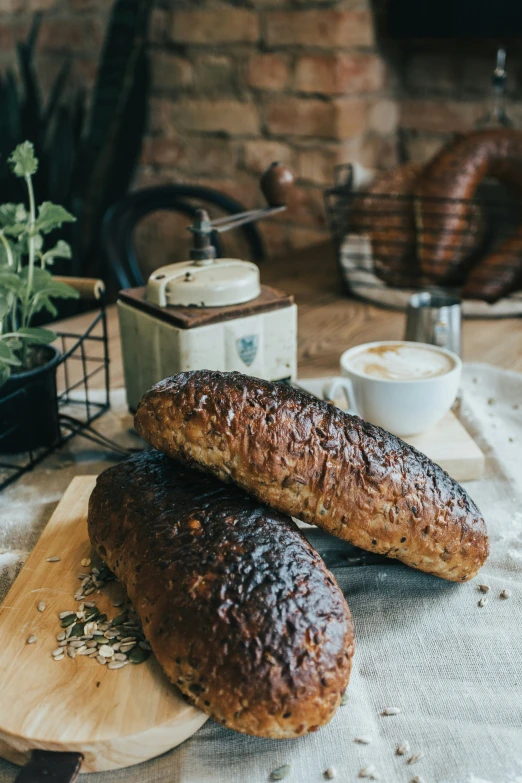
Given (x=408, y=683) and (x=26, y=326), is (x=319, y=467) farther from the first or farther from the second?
(x=26, y=326)

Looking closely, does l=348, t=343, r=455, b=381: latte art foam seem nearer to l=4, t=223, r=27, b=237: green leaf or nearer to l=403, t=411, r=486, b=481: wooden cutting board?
l=403, t=411, r=486, b=481: wooden cutting board

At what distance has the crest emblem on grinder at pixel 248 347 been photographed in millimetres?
1212

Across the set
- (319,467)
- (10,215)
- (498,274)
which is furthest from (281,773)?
(498,274)

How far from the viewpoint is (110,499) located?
0.92 m

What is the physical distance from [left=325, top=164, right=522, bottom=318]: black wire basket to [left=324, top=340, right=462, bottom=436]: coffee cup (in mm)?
699

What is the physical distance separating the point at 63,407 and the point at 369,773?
91 cm

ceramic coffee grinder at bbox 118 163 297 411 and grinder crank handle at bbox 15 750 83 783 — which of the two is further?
ceramic coffee grinder at bbox 118 163 297 411

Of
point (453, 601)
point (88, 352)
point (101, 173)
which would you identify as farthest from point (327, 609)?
point (101, 173)

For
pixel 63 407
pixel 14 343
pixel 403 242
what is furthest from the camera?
pixel 403 242

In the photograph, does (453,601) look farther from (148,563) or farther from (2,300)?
(2,300)

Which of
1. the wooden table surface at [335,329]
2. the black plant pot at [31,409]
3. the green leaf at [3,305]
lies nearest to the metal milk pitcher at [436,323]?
the wooden table surface at [335,329]

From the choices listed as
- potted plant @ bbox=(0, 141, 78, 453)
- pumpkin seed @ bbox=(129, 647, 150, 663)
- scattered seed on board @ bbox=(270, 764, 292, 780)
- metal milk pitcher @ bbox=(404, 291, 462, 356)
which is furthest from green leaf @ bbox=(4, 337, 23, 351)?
metal milk pitcher @ bbox=(404, 291, 462, 356)

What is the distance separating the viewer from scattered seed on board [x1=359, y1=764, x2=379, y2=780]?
0.70 metres

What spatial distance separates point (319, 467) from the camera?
857mm
